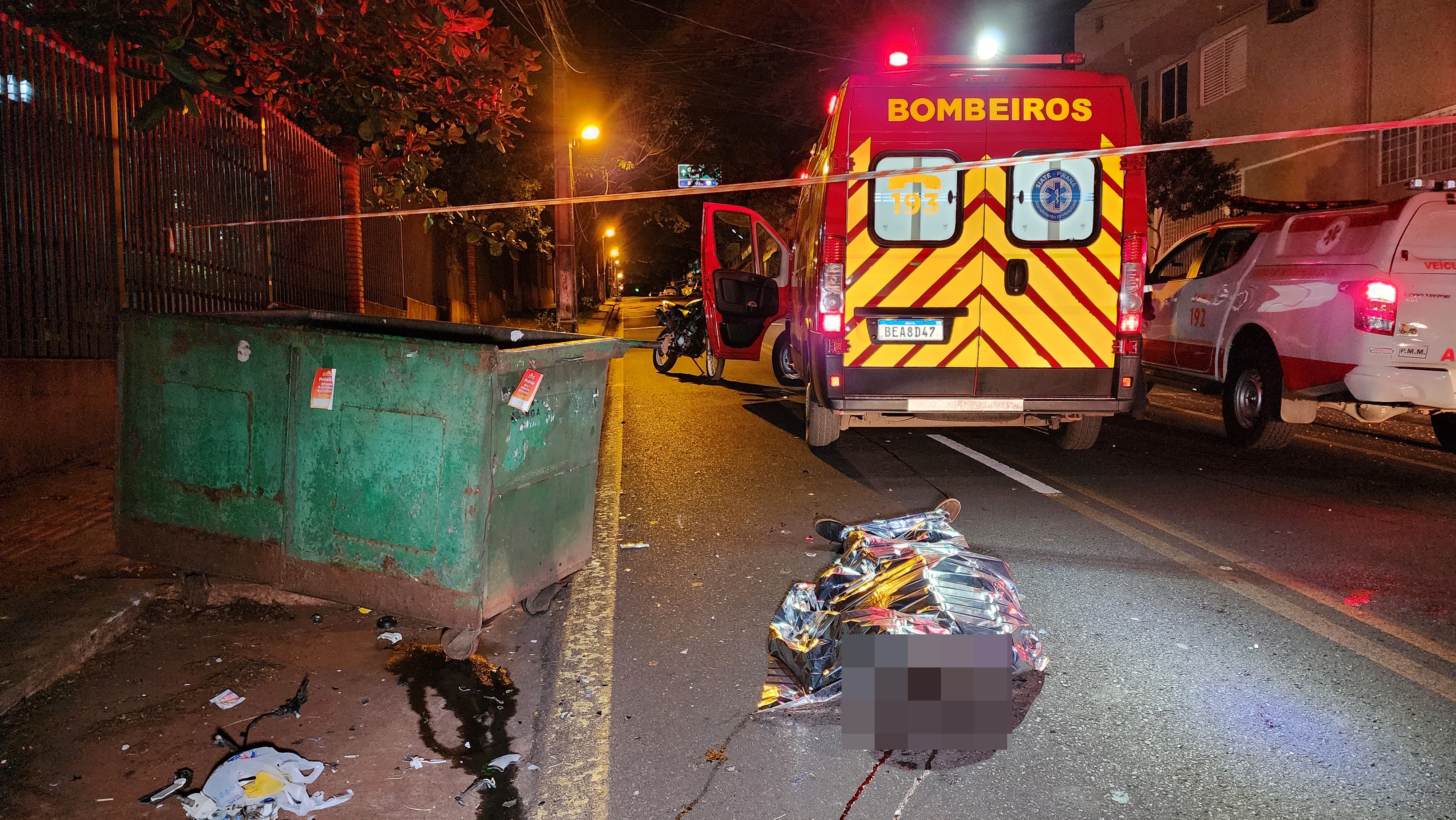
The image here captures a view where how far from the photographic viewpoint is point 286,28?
16.3 feet

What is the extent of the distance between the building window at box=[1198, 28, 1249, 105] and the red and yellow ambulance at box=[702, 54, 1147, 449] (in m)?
18.6

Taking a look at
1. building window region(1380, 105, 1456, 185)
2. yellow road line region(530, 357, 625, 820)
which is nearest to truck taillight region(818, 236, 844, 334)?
yellow road line region(530, 357, 625, 820)

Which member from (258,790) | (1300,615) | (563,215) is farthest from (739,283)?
(258,790)

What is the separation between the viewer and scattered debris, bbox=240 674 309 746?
330 centimetres

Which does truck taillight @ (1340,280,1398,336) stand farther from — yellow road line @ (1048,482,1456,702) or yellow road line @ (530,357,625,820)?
yellow road line @ (530,357,625,820)

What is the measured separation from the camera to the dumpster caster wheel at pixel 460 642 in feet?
12.6

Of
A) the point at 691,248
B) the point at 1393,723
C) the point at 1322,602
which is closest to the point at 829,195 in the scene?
the point at 1322,602

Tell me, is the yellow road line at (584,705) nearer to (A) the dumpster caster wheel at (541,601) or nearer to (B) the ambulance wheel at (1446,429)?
(A) the dumpster caster wheel at (541,601)

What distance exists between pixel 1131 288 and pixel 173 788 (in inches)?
242

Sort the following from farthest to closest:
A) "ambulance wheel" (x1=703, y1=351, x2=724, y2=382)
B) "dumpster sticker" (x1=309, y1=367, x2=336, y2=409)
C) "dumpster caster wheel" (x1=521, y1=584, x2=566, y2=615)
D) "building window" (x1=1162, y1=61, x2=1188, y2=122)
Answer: "building window" (x1=1162, y1=61, x2=1188, y2=122) → "ambulance wheel" (x1=703, y1=351, x2=724, y2=382) → "dumpster caster wheel" (x1=521, y1=584, x2=566, y2=615) → "dumpster sticker" (x1=309, y1=367, x2=336, y2=409)

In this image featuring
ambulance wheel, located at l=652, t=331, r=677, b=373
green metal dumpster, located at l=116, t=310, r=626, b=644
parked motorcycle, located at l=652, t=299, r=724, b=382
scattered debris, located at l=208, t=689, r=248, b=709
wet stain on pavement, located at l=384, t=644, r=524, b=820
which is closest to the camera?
wet stain on pavement, located at l=384, t=644, r=524, b=820

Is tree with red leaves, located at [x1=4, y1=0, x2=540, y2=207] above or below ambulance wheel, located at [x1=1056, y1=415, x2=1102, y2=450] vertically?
above

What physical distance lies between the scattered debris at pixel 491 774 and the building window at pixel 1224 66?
23.9 metres

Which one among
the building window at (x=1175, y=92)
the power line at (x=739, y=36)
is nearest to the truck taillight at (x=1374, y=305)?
the power line at (x=739, y=36)
